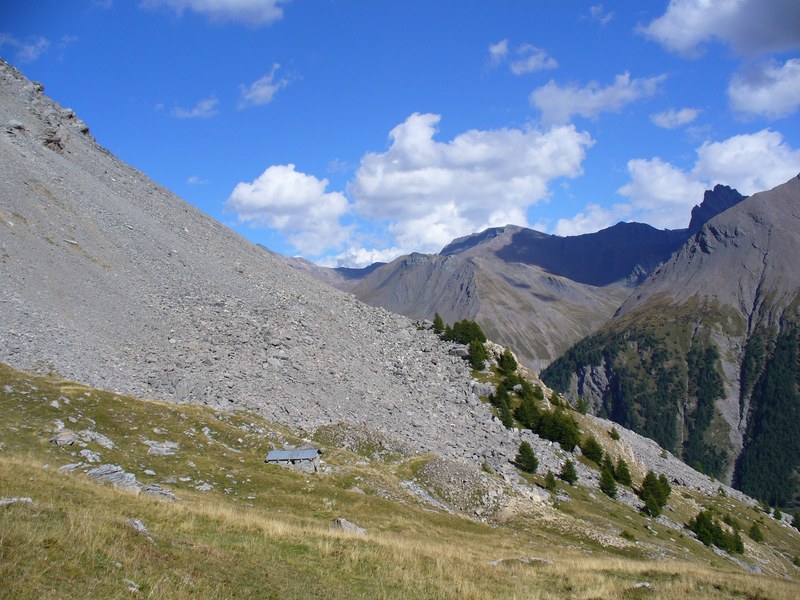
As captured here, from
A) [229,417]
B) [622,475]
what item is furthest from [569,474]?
[229,417]

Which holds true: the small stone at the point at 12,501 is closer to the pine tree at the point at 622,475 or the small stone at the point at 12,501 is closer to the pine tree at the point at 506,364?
the pine tree at the point at 506,364

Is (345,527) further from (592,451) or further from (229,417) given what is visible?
(592,451)

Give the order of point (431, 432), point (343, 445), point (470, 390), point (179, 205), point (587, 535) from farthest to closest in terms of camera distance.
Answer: point (179, 205), point (470, 390), point (431, 432), point (343, 445), point (587, 535)

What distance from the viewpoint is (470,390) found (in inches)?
3179

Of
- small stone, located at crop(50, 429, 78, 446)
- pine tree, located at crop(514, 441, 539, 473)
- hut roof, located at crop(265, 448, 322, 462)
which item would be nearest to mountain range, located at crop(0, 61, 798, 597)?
small stone, located at crop(50, 429, 78, 446)

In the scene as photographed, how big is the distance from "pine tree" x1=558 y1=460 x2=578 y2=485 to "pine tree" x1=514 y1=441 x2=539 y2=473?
5.04m

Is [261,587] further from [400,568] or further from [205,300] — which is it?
[205,300]

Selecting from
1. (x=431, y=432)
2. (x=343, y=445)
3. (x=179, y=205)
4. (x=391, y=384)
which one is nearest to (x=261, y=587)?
(x=343, y=445)

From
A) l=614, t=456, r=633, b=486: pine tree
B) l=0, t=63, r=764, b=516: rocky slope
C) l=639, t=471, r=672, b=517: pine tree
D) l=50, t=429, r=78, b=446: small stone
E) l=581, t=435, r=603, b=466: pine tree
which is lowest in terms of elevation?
l=639, t=471, r=672, b=517: pine tree

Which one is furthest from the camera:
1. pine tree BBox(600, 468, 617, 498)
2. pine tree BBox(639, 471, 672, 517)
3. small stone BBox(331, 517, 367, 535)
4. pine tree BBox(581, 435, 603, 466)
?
pine tree BBox(581, 435, 603, 466)

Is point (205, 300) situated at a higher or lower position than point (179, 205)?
lower

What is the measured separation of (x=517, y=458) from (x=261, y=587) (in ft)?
191

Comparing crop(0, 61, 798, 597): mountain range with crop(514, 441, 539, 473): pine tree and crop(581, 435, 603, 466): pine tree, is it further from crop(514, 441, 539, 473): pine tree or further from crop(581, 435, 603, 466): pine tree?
crop(514, 441, 539, 473): pine tree

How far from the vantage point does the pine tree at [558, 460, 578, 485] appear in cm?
7188
